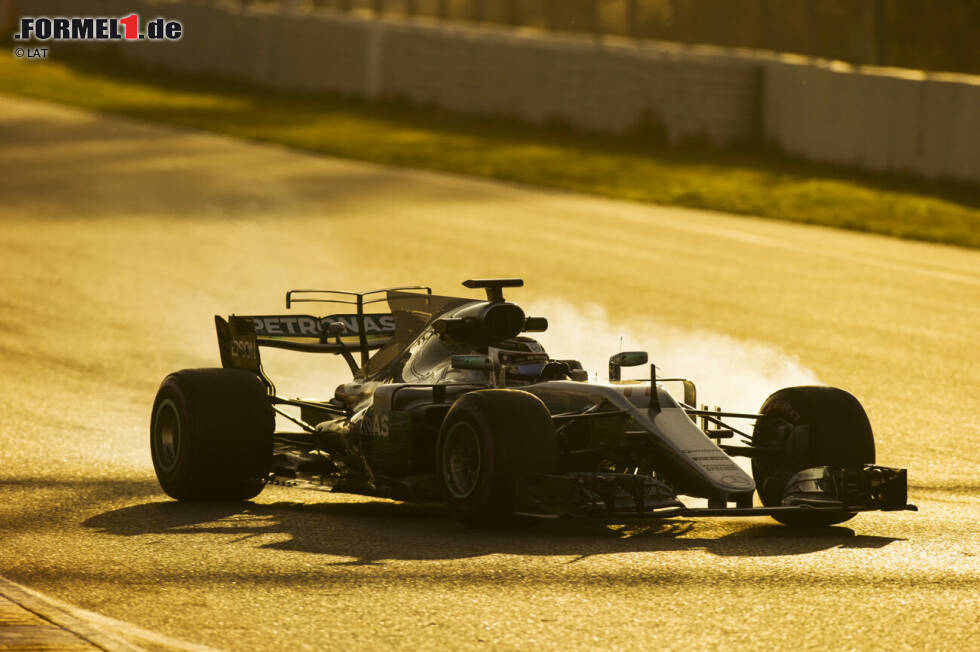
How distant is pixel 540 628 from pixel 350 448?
3368mm

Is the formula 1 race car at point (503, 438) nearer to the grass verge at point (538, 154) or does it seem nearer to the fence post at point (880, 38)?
the grass verge at point (538, 154)

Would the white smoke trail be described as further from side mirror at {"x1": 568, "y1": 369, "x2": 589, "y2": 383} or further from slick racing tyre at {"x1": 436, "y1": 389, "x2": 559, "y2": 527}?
slick racing tyre at {"x1": 436, "y1": 389, "x2": 559, "y2": 527}

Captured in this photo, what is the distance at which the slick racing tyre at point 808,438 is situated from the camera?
30.9 feet

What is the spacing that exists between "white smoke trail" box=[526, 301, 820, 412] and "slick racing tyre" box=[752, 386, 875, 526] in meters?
3.33

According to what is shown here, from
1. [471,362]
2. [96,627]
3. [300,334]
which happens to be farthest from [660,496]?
[300,334]

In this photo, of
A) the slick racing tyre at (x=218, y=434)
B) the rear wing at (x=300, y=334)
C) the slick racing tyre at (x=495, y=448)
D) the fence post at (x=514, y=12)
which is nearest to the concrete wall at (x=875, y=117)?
the fence post at (x=514, y=12)

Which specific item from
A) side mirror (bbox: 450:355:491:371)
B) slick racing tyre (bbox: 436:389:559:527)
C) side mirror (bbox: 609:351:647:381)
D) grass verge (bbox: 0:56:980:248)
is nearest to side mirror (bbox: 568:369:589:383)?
side mirror (bbox: 609:351:647:381)

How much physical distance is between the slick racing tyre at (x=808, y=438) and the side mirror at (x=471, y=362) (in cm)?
156

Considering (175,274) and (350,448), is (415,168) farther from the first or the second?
(350,448)

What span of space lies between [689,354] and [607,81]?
58.6ft

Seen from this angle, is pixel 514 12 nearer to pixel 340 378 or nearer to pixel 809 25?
pixel 809 25

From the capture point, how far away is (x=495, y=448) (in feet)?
28.1

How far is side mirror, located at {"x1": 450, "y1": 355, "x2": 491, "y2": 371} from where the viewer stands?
9758 mm

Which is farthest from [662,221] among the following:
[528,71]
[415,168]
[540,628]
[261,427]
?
[540,628]
